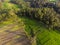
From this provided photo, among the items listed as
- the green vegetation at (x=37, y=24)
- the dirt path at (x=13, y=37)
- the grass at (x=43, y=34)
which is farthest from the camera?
the green vegetation at (x=37, y=24)

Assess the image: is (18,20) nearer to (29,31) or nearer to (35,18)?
(35,18)

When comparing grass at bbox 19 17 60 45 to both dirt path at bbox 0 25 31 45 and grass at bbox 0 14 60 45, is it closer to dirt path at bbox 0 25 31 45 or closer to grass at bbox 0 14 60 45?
grass at bbox 0 14 60 45

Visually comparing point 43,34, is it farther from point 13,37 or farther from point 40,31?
point 13,37

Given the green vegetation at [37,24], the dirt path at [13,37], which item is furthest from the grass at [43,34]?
the dirt path at [13,37]

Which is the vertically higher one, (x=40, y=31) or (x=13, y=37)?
(x=40, y=31)

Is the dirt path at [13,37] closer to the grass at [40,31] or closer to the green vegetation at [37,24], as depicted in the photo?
the green vegetation at [37,24]

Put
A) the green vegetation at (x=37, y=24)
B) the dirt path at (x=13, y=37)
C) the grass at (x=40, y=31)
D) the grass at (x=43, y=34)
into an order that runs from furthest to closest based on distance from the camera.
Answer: the green vegetation at (x=37, y=24)
the dirt path at (x=13, y=37)
the grass at (x=40, y=31)
the grass at (x=43, y=34)

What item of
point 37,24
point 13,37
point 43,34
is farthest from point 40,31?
point 13,37

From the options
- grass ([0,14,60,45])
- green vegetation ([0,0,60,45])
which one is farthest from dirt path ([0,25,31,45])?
grass ([0,14,60,45])
